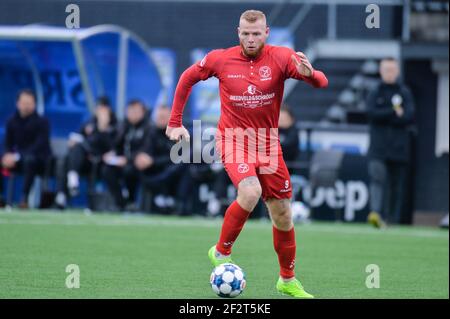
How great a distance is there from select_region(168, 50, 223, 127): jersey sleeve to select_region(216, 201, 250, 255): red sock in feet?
2.70

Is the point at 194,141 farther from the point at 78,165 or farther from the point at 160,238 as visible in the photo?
the point at 160,238

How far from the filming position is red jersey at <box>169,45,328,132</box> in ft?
29.1

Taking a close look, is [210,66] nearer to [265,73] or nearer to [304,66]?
→ [265,73]

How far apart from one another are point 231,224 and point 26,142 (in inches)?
384

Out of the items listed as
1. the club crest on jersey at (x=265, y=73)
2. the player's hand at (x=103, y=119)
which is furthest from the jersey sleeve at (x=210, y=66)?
the player's hand at (x=103, y=119)

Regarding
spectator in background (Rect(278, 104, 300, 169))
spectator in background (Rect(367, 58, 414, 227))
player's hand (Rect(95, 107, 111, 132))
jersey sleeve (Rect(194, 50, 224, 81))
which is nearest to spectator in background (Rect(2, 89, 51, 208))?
player's hand (Rect(95, 107, 111, 132))

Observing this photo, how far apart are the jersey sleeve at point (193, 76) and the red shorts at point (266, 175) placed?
58cm

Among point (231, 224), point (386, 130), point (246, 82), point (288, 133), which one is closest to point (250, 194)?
point (231, 224)

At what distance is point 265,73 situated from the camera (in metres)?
8.89

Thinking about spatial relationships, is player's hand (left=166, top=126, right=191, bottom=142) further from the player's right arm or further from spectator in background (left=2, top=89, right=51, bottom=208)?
spectator in background (left=2, top=89, right=51, bottom=208)

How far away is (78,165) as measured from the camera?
711 inches

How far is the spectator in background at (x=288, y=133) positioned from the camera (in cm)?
1716

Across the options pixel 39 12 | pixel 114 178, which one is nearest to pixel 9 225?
pixel 114 178

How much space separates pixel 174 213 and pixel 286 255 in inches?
366
